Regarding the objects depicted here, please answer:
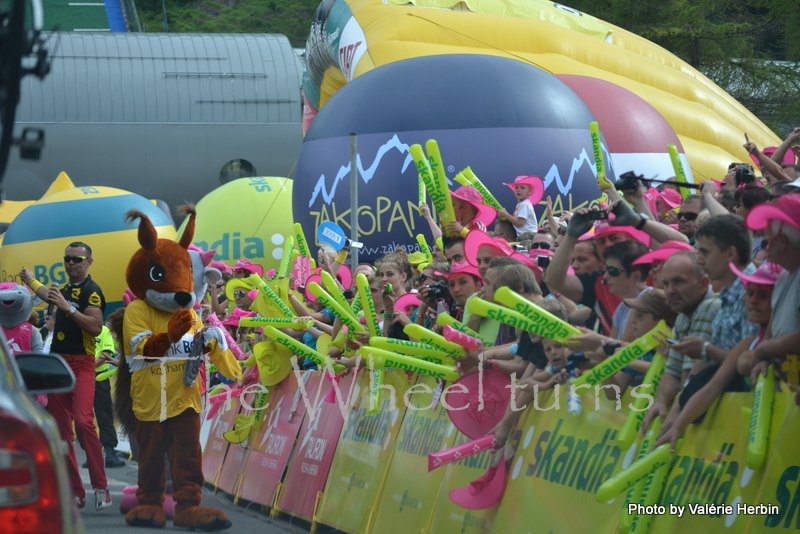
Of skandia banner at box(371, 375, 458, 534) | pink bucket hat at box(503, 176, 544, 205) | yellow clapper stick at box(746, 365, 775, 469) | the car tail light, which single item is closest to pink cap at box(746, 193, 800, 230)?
yellow clapper stick at box(746, 365, 775, 469)

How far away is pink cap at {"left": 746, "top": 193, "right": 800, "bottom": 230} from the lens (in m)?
3.96

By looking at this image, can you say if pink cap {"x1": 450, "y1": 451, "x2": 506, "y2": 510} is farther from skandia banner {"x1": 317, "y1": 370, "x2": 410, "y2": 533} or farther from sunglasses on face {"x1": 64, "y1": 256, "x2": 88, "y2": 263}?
sunglasses on face {"x1": 64, "y1": 256, "x2": 88, "y2": 263}

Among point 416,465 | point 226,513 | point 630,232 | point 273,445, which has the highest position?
point 630,232

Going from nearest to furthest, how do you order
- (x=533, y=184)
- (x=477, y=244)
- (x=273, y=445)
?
(x=477, y=244) → (x=273, y=445) → (x=533, y=184)

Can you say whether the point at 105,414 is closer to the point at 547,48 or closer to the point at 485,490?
the point at 485,490

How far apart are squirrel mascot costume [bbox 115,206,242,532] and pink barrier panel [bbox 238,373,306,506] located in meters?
0.85

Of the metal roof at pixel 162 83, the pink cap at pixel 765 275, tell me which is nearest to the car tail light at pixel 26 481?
the pink cap at pixel 765 275

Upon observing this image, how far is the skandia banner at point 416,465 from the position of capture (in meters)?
6.61

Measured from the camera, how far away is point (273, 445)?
31.5 ft

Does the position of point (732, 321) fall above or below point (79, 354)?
above

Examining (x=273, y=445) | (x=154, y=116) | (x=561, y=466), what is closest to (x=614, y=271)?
(x=561, y=466)

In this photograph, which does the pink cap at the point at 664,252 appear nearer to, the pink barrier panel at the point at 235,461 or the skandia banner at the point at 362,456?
the skandia banner at the point at 362,456

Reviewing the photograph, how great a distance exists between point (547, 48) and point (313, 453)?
35.0ft

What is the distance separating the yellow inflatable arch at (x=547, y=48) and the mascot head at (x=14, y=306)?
8118mm
